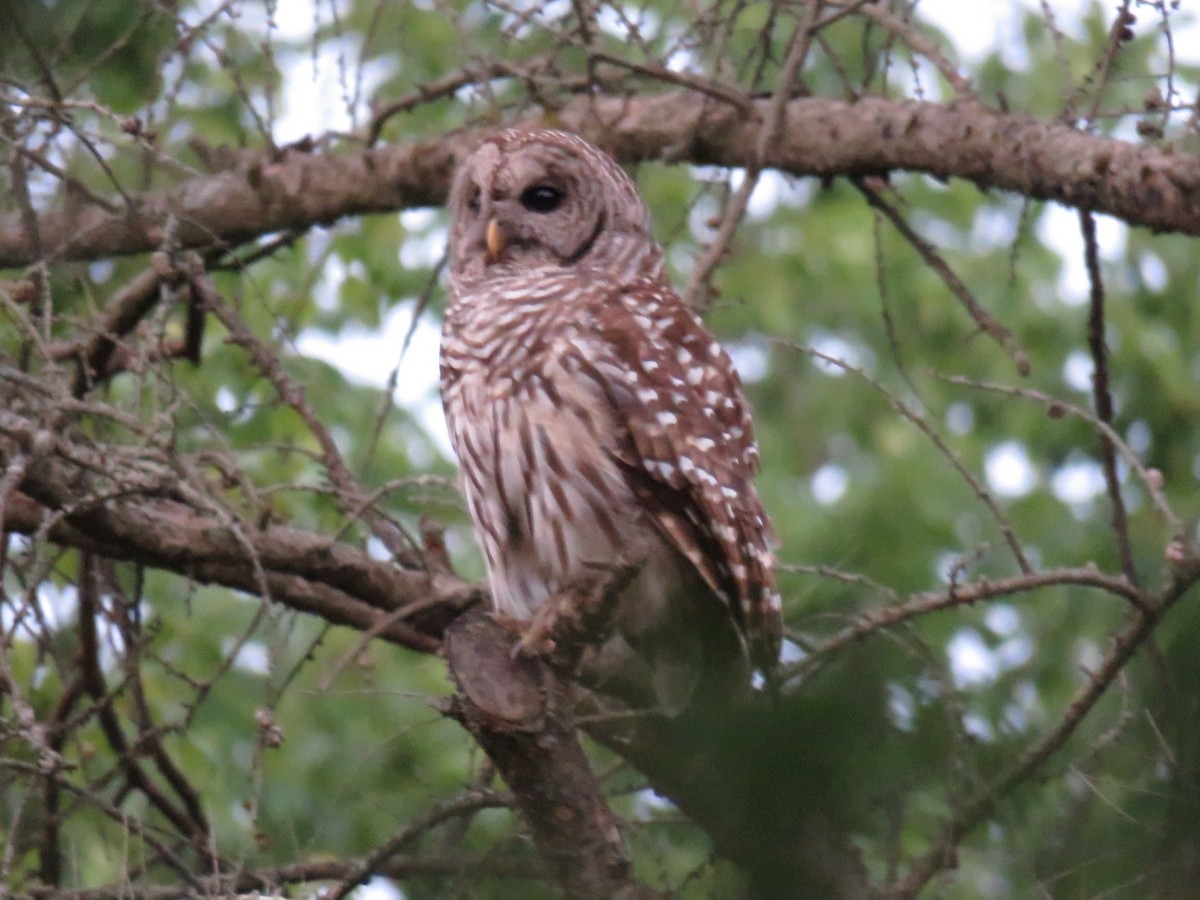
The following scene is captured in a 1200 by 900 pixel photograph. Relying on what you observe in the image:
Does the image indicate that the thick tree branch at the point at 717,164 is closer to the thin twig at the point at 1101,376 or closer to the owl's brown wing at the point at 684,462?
the thin twig at the point at 1101,376

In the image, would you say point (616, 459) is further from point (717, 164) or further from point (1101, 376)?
point (717, 164)

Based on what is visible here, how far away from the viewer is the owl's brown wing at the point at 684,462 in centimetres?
364

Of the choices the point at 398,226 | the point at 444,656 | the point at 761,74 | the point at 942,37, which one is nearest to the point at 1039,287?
the point at 942,37

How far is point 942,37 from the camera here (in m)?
7.71

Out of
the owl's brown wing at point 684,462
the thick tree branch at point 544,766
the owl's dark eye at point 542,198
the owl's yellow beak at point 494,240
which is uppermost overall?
the owl's dark eye at point 542,198

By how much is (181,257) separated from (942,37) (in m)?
4.83

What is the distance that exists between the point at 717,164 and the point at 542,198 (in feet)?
1.73

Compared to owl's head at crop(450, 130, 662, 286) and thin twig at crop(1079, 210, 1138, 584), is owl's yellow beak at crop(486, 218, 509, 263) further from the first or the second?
thin twig at crop(1079, 210, 1138, 584)

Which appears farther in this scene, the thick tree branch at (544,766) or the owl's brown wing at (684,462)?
the owl's brown wing at (684,462)

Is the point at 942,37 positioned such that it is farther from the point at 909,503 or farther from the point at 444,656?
the point at 444,656

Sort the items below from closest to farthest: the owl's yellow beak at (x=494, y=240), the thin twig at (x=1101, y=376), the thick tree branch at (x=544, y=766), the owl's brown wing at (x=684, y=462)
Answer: the thick tree branch at (x=544, y=766) < the owl's brown wing at (x=684, y=462) < the thin twig at (x=1101, y=376) < the owl's yellow beak at (x=494, y=240)

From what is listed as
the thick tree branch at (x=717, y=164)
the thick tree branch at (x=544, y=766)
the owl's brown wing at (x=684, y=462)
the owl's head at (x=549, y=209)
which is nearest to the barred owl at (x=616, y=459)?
the owl's brown wing at (x=684, y=462)

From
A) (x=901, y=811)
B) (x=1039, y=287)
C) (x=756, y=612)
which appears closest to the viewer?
(x=901, y=811)

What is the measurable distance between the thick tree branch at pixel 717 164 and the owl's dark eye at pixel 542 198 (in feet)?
0.76
